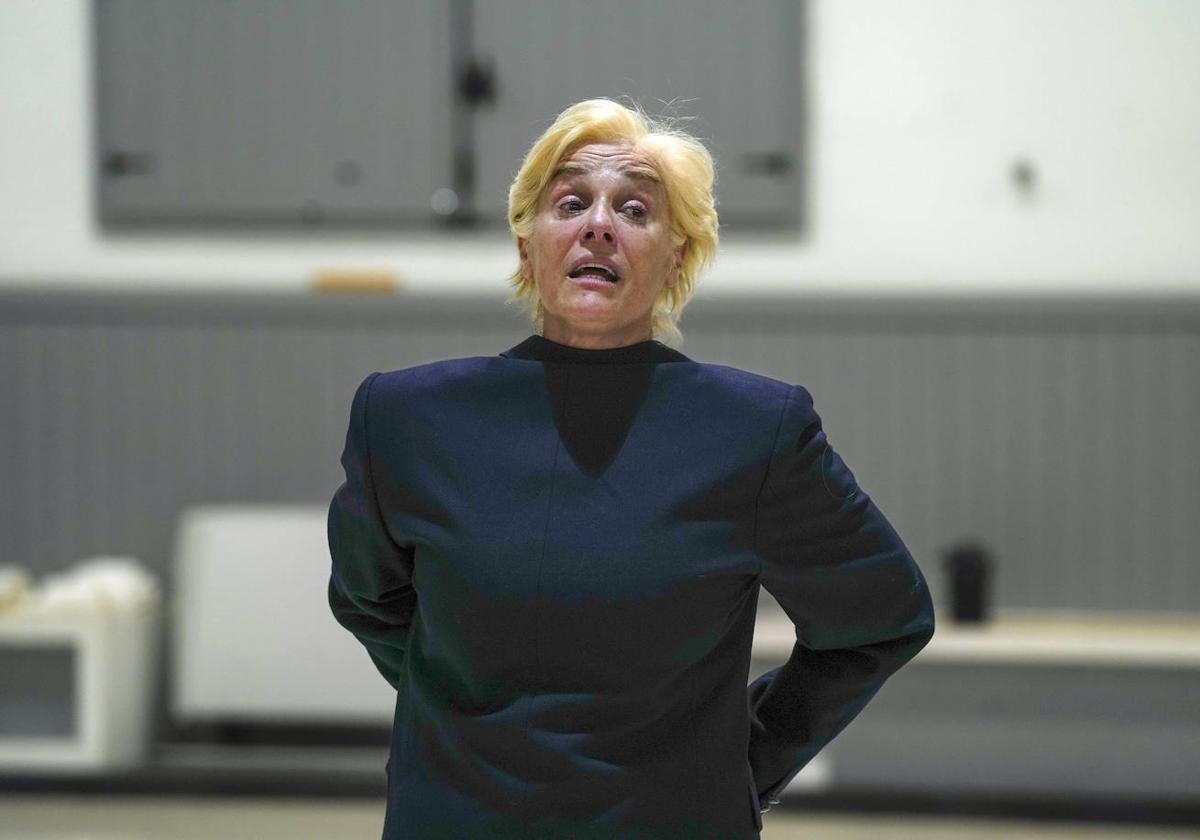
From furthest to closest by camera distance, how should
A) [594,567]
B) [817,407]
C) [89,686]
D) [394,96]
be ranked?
[394,96] → [817,407] → [89,686] → [594,567]

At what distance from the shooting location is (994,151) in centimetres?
450

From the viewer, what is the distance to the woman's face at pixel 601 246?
1.33m

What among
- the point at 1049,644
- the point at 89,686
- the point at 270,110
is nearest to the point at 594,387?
the point at 1049,644

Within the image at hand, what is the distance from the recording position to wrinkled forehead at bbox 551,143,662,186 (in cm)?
135

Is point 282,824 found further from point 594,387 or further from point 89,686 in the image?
point 594,387

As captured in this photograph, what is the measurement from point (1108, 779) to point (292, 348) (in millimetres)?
2900

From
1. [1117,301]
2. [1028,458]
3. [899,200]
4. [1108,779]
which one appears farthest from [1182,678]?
[899,200]

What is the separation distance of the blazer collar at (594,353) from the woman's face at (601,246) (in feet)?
0.07

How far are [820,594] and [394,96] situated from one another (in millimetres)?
3685

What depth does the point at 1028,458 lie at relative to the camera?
4.46m

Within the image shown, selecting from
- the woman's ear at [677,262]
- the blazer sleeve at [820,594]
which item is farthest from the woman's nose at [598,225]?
the blazer sleeve at [820,594]

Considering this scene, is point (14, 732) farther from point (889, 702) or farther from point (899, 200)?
point (899, 200)

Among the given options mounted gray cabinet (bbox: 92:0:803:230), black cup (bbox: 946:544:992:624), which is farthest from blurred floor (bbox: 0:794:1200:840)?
mounted gray cabinet (bbox: 92:0:803:230)

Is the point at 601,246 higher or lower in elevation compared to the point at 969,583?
higher
